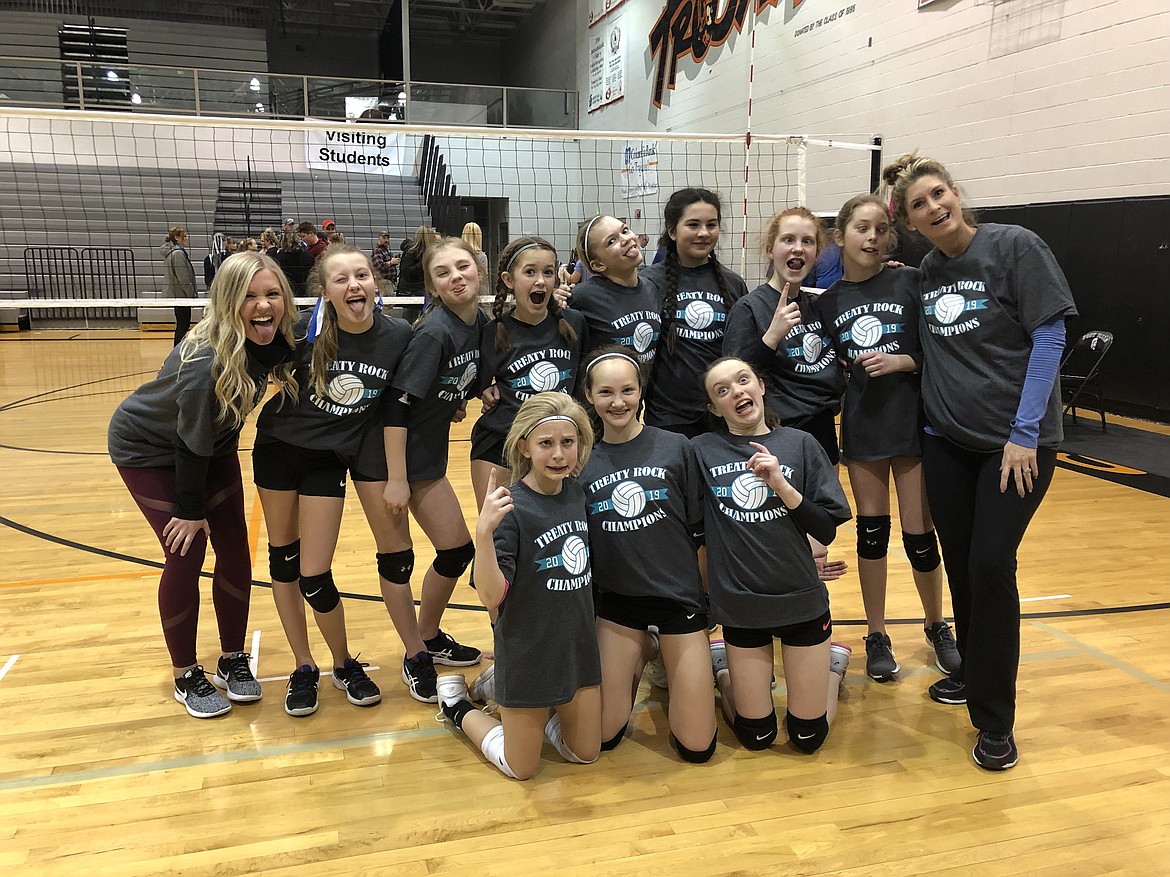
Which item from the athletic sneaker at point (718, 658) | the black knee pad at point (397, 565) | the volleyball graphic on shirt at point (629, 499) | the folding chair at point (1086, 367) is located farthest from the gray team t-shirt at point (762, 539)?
the folding chair at point (1086, 367)

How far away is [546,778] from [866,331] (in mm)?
1666

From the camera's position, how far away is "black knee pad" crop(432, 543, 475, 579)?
2.87 metres

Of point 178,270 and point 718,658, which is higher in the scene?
point 178,270

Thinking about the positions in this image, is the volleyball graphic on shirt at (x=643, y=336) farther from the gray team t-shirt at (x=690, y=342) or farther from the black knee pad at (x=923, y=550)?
the black knee pad at (x=923, y=550)

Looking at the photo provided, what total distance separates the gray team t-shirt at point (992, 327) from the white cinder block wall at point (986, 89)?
16.5 ft

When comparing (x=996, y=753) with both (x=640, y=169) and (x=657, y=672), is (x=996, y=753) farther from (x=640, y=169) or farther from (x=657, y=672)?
(x=640, y=169)

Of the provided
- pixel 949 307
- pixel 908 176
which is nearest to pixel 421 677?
pixel 949 307

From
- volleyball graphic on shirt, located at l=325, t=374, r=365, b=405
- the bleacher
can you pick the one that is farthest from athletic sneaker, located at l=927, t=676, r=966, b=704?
the bleacher

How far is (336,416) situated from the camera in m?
2.62

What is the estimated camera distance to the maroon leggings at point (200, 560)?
8.73 ft

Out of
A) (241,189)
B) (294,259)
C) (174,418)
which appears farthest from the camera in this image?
(241,189)

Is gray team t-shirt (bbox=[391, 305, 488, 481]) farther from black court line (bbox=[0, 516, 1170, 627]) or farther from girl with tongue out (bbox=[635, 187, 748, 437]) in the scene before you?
black court line (bbox=[0, 516, 1170, 627])

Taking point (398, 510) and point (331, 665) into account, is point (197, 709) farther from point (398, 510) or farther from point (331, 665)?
point (398, 510)

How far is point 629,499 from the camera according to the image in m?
2.41
